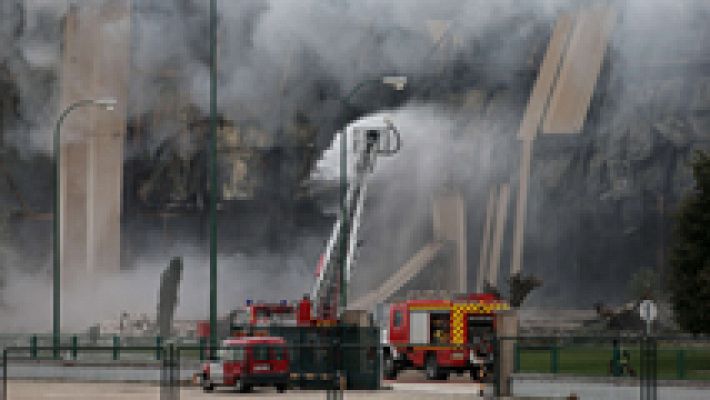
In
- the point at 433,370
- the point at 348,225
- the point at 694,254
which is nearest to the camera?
the point at 694,254

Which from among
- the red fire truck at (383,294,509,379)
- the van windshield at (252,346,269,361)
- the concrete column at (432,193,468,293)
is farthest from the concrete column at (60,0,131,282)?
the van windshield at (252,346,269,361)

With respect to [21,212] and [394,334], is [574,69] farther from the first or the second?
[21,212]

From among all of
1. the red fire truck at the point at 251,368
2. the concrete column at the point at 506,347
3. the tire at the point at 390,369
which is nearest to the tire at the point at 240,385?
the red fire truck at the point at 251,368

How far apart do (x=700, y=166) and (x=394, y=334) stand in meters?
12.0

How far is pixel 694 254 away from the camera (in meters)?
46.6

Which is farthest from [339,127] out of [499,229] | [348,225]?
[348,225]

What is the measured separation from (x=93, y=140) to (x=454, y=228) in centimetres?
1672

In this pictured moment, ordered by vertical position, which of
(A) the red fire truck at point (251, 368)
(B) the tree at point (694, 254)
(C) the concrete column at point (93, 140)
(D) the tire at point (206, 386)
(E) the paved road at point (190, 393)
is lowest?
(E) the paved road at point (190, 393)

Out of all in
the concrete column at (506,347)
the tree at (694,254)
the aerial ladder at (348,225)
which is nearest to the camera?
the concrete column at (506,347)

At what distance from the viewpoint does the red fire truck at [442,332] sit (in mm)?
50125

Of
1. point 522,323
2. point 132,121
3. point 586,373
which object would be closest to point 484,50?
point 522,323

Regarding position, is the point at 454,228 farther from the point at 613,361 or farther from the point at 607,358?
the point at 613,361

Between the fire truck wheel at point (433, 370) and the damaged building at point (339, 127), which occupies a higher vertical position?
the damaged building at point (339, 127)

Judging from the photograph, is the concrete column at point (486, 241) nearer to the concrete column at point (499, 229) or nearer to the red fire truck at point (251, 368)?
the concrete column at point (499, 229)
